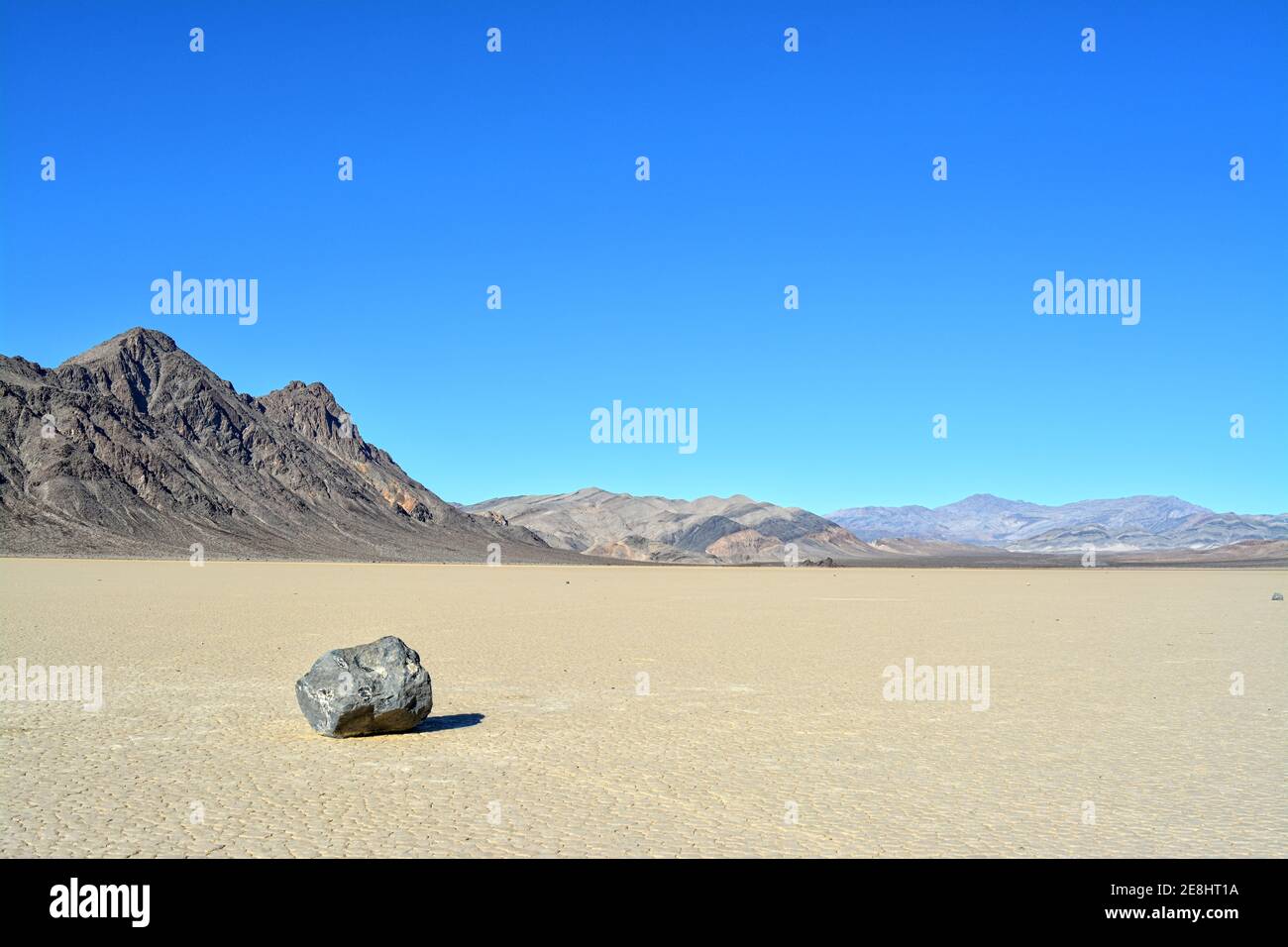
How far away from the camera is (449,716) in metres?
12.6

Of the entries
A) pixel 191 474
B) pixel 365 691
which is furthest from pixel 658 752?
pixel 191 474

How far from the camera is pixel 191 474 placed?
10719 centimetres

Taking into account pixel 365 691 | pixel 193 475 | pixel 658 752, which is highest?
Answer: pixel 193 475

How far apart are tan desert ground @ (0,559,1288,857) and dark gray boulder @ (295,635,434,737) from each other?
248mm

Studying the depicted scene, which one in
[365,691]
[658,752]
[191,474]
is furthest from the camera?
[191,474]

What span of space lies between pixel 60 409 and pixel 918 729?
108 metres

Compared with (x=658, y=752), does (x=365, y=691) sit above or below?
above

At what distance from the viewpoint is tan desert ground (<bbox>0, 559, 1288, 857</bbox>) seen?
7504mm

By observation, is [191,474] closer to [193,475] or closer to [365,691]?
[193,475]

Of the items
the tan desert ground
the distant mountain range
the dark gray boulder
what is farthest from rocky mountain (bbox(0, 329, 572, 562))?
the dark gray boulder

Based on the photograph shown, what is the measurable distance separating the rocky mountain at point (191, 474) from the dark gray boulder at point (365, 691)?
8089 cm

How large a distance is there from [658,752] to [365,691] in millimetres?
3307
